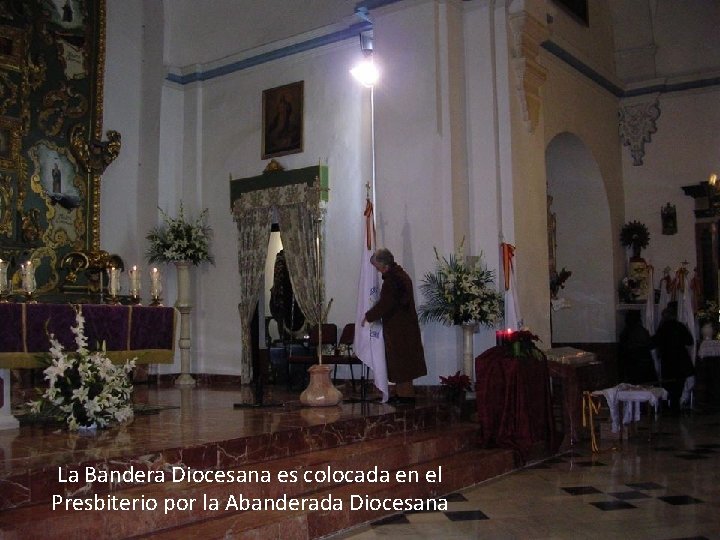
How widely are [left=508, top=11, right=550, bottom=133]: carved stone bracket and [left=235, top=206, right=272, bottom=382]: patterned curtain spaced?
4.09 meters

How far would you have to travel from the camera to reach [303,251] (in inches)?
457

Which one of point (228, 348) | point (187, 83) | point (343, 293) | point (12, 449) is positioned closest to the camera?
point (12, 449)

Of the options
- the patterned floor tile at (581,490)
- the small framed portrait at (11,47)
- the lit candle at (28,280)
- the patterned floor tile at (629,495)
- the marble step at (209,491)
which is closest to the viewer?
the marble step at (209,491)

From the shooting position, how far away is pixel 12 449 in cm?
548

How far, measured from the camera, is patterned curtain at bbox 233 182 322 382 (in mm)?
11484

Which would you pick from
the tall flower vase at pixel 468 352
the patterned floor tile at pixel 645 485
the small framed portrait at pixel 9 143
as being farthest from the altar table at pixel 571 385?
the small framed portrait at pixel 9 143

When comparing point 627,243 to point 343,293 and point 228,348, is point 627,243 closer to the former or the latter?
point 343,293

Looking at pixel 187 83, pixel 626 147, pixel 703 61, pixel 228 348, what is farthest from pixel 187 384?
pixel 703 61

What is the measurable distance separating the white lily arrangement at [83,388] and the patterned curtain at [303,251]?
16.4 ft

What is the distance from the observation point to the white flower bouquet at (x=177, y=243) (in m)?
12.3

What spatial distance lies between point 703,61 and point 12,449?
13.0m

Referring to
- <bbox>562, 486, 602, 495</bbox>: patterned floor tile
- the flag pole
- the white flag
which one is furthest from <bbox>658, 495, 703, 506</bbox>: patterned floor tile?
the flag pole

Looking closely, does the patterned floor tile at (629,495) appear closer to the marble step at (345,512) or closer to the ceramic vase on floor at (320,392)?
the marble step at (345,512)

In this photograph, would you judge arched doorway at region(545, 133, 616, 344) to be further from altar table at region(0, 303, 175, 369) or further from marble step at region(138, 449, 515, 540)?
altar table at region(0, 303, 175, 369)
